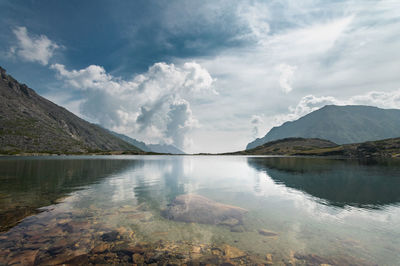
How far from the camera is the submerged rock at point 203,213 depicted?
25156mm

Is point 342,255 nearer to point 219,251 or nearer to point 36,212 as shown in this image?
point 219,251

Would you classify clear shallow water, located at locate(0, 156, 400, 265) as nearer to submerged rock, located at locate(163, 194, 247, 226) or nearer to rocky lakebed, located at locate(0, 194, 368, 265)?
rocky lakebed, located at locate(0, 194, 368, 265)

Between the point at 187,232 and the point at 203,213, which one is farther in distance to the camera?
the point at 203,213

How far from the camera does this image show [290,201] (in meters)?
36.1

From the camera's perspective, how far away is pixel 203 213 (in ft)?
90.8

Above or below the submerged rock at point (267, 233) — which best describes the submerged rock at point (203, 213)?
above

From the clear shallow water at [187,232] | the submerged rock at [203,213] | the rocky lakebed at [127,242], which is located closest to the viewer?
the rocky lakebed at [127,242]

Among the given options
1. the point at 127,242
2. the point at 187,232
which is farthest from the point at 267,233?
the point at 127,242

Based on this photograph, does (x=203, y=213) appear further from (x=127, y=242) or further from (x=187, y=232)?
(x=127, y=242)

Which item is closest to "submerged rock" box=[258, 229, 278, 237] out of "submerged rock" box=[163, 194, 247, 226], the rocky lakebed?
the rocky lakebed

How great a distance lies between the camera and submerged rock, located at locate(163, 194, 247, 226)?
25156 mm

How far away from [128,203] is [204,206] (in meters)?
13.0

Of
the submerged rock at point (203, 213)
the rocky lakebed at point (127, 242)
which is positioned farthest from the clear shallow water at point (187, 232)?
the submerged rock at point (203, 213)

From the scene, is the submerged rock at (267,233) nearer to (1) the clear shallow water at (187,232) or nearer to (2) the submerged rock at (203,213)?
(1) the clear shallow water at (187,232)
